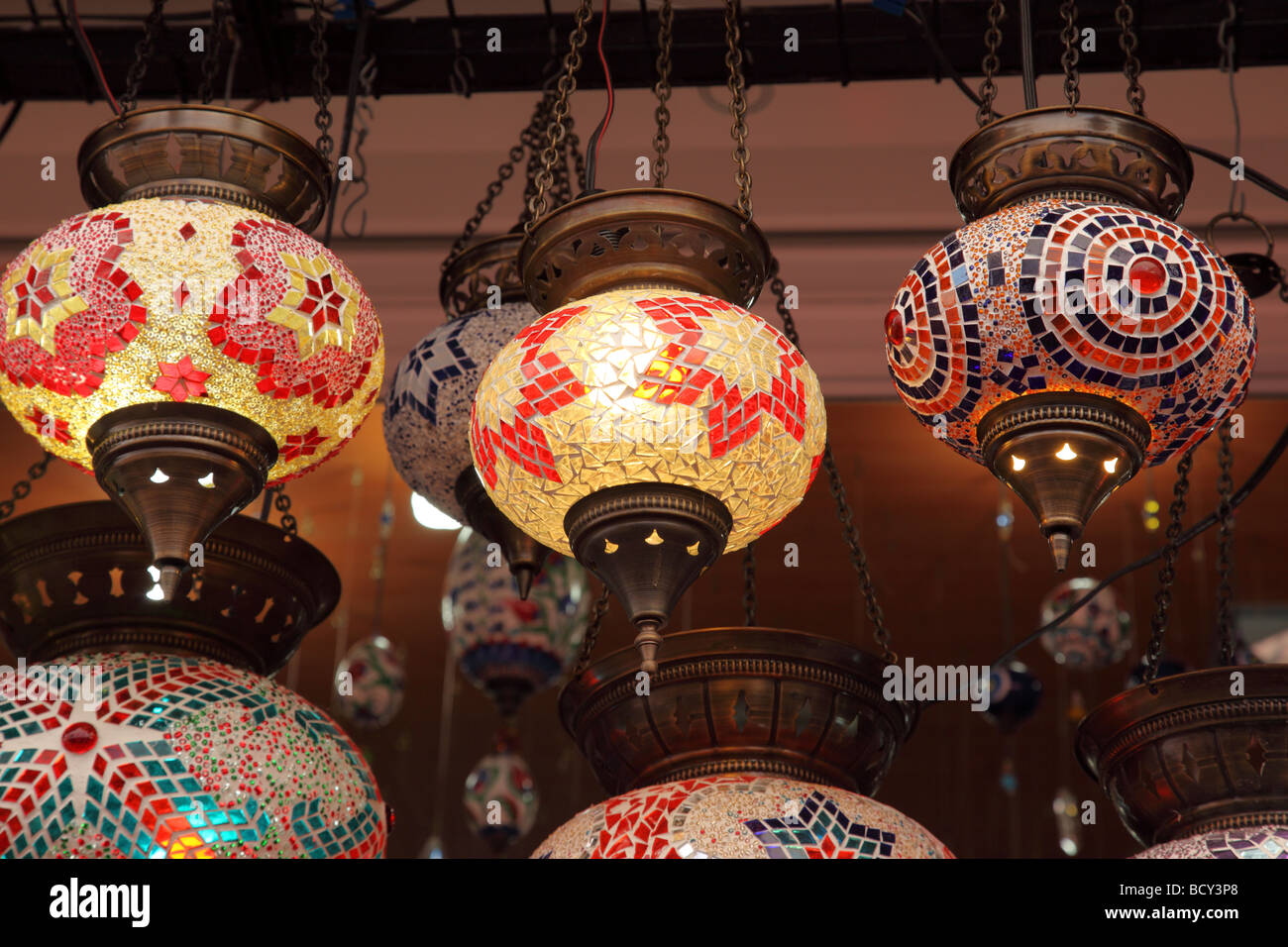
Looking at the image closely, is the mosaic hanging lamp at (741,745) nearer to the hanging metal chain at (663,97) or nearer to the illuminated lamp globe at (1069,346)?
the illuminated lamp globe at (1069,346)

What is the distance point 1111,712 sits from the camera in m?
1.57

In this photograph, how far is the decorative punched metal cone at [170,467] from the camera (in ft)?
4.49

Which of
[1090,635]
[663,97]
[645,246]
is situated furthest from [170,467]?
[1090,635]

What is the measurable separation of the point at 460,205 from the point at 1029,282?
7.87 ft

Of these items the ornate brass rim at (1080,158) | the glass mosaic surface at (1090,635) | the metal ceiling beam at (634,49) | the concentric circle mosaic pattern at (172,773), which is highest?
the metal ceiling beam at (634,49)

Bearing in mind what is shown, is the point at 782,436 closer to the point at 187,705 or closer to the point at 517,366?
the point at 517,366

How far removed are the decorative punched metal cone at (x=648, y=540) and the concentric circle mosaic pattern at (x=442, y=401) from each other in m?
0.52

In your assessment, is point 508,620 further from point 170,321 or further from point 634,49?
point 170,321

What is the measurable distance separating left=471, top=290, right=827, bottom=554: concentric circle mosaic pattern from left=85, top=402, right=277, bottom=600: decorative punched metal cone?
0.22m

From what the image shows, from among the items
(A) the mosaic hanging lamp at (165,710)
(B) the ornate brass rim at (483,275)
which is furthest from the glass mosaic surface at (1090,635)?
(A) the mosaic hanging lamp at (165,710)

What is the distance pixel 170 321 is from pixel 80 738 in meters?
0.37

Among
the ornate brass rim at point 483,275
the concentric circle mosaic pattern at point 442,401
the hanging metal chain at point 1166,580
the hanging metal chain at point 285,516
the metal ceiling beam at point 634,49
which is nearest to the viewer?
the hanging metal chain at point 1166,580

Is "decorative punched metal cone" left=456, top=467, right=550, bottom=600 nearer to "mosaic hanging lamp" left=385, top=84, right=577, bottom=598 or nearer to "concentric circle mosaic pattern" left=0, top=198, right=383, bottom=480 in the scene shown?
"mosaic hanging lamp" left=385, top=84, right=577, bottom=598
